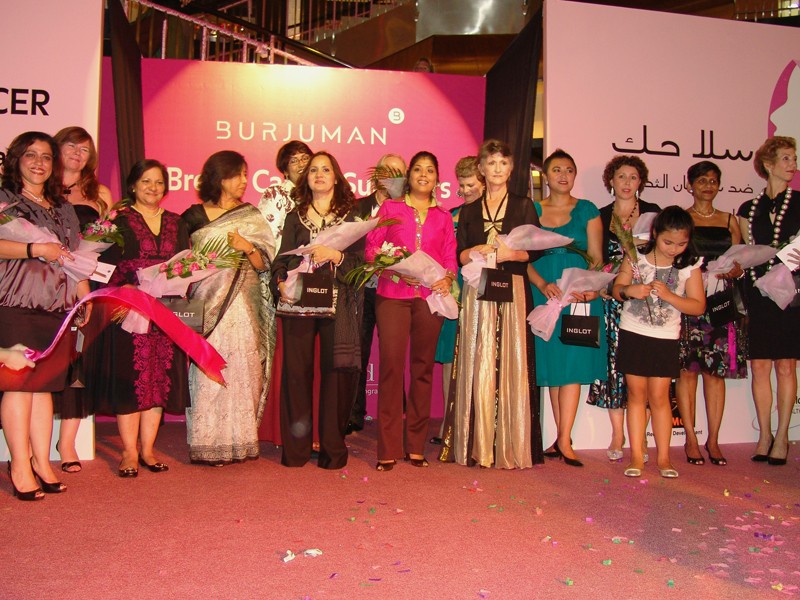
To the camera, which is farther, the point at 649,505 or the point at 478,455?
the point at 478,455

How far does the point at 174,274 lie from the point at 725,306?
2976 millimetres

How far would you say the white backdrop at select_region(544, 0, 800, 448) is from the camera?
516cm

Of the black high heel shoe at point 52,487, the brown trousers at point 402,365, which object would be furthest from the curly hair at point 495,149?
the black high heel shoe at point 52,487

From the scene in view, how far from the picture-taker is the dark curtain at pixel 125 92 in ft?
16.4

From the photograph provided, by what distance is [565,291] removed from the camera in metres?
4.34

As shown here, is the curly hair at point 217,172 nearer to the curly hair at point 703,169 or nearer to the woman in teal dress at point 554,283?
the woman in teal dress at point 554,283

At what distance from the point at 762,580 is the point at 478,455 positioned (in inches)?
74.0

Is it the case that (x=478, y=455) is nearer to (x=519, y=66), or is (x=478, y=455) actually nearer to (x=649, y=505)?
(x=649, y=505)

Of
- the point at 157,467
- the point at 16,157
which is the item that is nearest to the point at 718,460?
the point at 157,467

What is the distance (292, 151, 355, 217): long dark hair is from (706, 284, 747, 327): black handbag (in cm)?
211

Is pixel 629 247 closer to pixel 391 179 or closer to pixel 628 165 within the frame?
pixel 628 165

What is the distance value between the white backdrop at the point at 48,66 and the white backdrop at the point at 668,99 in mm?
2806

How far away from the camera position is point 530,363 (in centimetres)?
434

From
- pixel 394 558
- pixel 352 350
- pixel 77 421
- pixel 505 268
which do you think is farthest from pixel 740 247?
pixel 77 421
